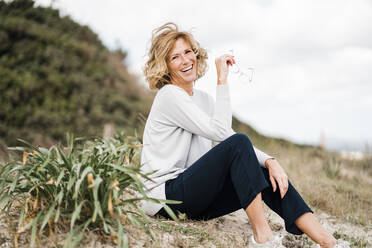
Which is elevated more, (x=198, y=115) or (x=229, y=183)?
(x=198, y=115)

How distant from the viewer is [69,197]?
78.5 inches

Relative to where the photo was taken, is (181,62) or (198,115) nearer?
(198,115)

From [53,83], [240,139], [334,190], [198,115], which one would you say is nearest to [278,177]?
[240,139]

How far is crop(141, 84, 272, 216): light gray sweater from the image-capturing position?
2402 millimetres

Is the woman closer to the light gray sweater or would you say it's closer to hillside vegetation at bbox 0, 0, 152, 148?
the light gray sweater

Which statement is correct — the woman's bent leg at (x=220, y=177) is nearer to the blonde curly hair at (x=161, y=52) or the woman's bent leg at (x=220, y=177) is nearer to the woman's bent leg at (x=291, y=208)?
the woman's bent leg at (x=291, y=208)

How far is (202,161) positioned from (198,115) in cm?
35

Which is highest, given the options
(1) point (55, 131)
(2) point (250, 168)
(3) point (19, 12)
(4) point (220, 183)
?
(3) point (19, 12)

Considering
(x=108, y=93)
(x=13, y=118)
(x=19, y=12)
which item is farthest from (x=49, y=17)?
(x=13, y=118)

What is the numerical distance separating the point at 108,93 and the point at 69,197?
7932 millimetres

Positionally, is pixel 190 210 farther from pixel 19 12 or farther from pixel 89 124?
pixel 19 12

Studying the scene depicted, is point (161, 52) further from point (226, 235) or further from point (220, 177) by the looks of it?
point (226, 235)

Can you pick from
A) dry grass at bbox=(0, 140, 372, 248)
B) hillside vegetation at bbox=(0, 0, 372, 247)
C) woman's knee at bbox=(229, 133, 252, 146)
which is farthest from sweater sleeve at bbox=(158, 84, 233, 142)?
hillside vegetation at bbox=(0, 0, 372, 247)

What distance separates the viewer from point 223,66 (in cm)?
258
